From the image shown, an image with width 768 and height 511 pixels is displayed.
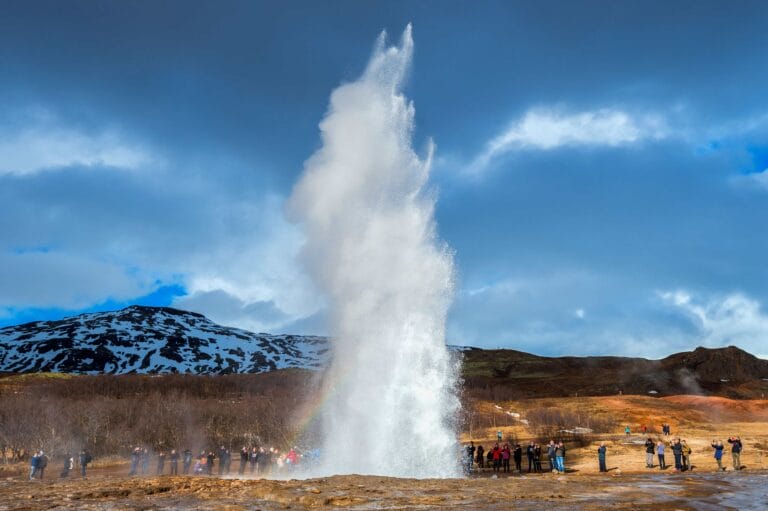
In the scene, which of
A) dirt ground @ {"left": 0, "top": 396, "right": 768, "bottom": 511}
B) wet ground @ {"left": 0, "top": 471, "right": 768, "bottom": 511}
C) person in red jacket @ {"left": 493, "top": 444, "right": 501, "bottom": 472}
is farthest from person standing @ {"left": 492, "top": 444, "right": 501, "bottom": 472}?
wet ground @ {"left": 0, "top": 471, "right": 768, "bottom": 511}

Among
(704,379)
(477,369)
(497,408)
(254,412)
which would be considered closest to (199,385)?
(254,412)

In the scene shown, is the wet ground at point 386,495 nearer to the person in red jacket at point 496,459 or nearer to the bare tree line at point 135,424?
the person in red jacket at point 496,459

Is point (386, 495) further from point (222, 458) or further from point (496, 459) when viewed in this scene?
point (222, 458)

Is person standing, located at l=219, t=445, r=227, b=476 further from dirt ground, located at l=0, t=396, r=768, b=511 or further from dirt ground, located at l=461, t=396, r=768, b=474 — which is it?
Result: dirt ground, located at l=461, t=396, r=768, b=474

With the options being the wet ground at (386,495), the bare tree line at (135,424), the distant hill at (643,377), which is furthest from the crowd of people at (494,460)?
the distant hill at (643,377)

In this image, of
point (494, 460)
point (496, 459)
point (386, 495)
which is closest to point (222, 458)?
point (494, 460)

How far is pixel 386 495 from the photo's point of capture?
2020 centimetres

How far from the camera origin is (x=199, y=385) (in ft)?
425

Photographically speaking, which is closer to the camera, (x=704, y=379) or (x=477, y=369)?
(x=704, y=379)

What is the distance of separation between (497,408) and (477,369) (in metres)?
93.6

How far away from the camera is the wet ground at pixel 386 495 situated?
17.8 metres

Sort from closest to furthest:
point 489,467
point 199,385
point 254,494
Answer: point 254,494 < point 489,467 < point 199,385

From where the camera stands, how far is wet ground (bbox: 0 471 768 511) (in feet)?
58.4

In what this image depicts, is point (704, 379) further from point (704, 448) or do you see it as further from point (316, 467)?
point (316, 467)
